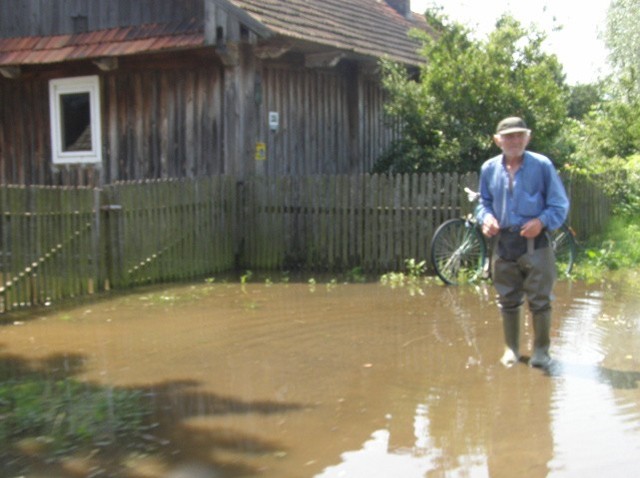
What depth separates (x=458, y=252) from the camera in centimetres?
1112

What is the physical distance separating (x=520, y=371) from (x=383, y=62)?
29.4 ft

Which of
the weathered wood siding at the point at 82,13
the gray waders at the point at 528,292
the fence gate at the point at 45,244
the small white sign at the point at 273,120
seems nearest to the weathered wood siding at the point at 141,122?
the weathered wood siding at the point at 82,13

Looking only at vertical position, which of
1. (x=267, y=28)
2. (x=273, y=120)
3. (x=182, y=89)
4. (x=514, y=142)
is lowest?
(x=514, y=142)

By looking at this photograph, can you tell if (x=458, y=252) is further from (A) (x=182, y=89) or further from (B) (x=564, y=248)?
(A) (x=182, y=89)

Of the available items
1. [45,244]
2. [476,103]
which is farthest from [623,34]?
[45,244]

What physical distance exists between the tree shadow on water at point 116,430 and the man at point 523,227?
2.06 meters

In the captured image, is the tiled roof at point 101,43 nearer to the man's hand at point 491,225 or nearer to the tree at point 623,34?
the man's hand at point 491,225

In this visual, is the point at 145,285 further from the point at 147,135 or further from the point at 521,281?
the point at 521,281

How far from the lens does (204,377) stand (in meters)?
6.38

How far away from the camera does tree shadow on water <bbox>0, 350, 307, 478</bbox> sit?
180 inches

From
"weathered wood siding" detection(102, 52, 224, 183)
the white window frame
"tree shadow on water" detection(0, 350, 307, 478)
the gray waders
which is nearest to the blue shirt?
the gray waders

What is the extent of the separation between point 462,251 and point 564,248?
166cm

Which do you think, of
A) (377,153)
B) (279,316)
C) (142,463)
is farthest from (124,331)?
(377,153)

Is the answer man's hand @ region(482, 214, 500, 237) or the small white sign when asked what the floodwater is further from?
the small white sign
